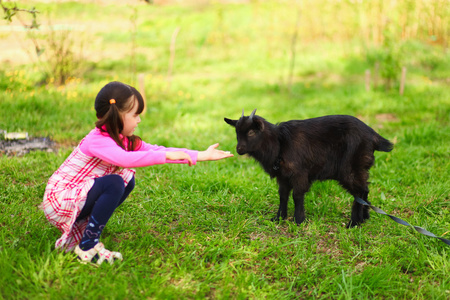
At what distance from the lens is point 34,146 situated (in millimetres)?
5262

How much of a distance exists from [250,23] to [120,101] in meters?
15.0

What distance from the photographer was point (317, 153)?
3514mm

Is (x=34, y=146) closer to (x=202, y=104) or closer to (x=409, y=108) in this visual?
(x=202, y=104)

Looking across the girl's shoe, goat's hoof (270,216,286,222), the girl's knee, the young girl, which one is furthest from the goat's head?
the girl's shoe

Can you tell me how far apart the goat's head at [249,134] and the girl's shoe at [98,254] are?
4.34 ft

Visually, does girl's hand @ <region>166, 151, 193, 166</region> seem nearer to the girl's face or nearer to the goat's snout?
the girl's face

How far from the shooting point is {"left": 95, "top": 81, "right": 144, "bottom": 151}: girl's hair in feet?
8.59

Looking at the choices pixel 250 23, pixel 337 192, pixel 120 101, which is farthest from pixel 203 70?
pixel 120 101

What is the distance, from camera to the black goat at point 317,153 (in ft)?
11.3

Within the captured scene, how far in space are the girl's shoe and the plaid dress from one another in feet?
0.50

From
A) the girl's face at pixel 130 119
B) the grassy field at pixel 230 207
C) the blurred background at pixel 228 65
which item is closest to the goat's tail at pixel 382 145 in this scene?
the grassy field at pixel 230 207

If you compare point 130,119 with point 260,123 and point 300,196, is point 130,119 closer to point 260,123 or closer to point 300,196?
point 260,123

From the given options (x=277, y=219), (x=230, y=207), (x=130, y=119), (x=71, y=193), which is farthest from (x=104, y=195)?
(x=277, y=219)

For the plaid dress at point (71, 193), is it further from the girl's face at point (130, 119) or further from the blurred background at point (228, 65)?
the blurred background at point (228, 65)
